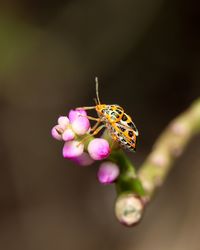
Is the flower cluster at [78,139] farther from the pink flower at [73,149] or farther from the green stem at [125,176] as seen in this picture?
the green stem at [125,176]

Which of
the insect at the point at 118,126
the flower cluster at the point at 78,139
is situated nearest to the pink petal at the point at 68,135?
the flower cluster at the point at 78,139

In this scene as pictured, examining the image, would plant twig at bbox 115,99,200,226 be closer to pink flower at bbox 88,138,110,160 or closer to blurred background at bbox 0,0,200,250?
pink flower at bbox 88,138,110,160

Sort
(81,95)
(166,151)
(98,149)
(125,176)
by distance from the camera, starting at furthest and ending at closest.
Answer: (81,95) < (166,151) < (125,176) < (98,149)

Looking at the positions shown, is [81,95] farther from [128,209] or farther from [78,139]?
[78,139]

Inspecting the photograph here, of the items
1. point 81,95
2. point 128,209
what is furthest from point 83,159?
point 81,95

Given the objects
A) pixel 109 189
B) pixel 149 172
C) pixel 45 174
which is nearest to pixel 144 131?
pixel 109 189

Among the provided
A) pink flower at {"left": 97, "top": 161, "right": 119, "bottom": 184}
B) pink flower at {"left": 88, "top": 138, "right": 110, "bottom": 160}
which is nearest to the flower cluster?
pink flower at {"left": 88, "top": 138, "right": 110, "bottom": 160}
